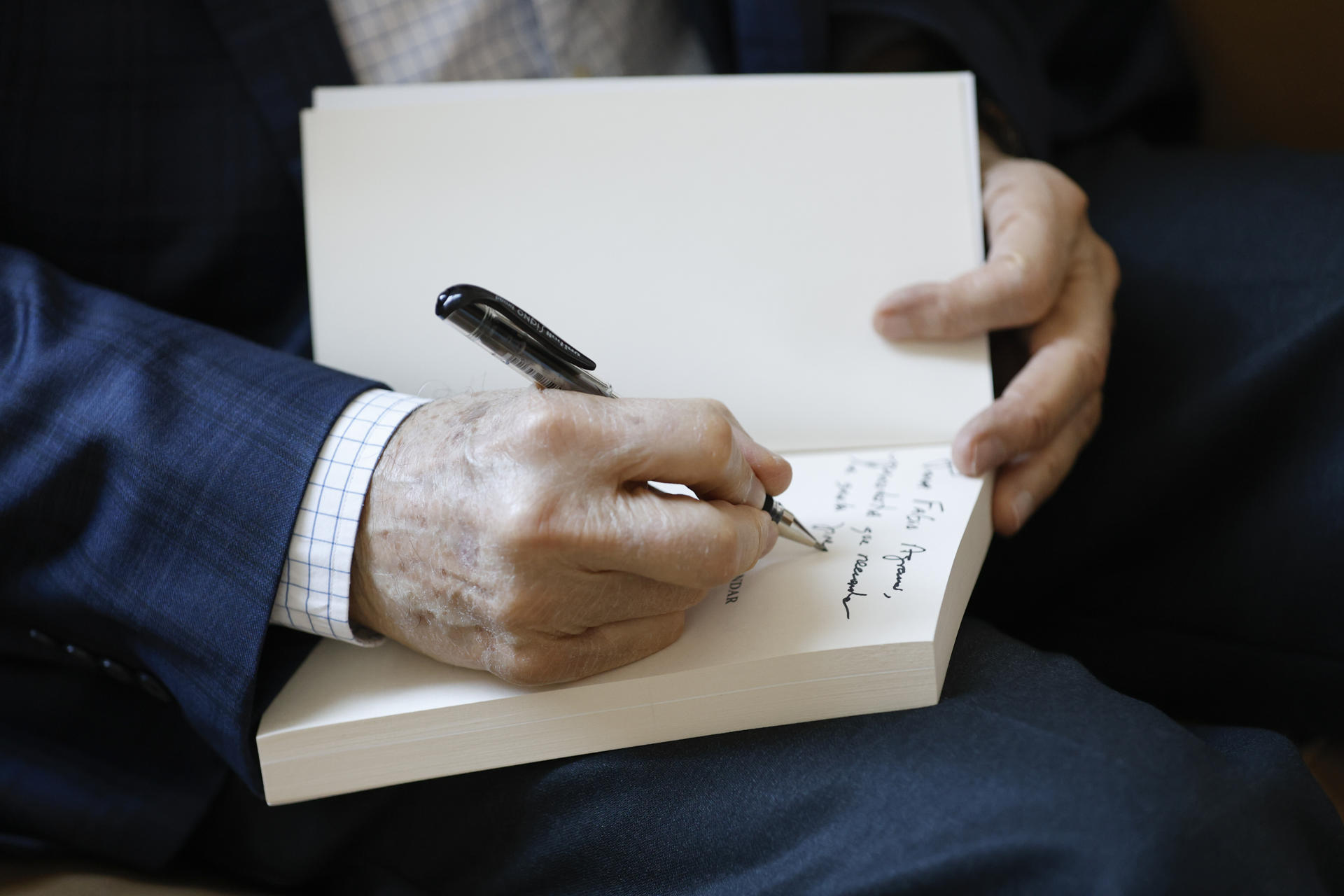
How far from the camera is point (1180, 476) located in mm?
709

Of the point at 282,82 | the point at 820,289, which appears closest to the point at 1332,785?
the point at 820,289

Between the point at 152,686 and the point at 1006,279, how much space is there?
63 centimetres

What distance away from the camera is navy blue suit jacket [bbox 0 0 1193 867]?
47 cm

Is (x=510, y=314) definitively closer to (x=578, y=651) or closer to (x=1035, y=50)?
(x=578, y=651)

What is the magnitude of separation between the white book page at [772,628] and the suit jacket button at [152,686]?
0.11 metres

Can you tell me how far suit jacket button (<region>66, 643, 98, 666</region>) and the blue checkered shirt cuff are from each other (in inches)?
5.8

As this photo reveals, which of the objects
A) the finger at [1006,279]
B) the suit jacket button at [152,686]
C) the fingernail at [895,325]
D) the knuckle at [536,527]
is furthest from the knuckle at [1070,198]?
the suit jacket button at [152,686]

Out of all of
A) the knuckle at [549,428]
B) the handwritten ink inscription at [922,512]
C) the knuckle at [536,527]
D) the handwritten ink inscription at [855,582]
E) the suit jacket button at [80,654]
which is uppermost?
the knuckle at [549,428]

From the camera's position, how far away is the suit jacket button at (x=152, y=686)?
52 centimetres

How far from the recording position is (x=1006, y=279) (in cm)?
64

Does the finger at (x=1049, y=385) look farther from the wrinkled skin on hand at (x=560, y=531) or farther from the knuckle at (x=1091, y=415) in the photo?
the wrinkled skin on hand at (x=560, y=531)

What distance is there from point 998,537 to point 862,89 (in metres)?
0.40

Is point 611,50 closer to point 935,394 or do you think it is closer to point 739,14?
point 739,14

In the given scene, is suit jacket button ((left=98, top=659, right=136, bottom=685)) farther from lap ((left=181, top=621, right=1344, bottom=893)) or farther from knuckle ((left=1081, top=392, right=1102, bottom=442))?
knuckle ((left=1081, top=392, right=1102, bottom=442))
